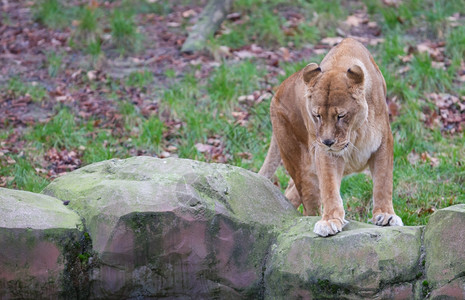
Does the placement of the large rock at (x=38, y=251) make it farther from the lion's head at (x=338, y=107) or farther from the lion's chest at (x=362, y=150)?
the lion's chest at (x=362, y=150)

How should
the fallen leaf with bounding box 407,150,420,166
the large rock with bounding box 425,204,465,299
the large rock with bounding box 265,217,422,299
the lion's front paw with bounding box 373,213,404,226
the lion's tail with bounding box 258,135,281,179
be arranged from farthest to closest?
1. the fallen leaf with bounding box 407,150,420,166
2. the lion's tail with bounding box 258,135,281,179
3. the lion's front paw with bounding box 373,213,404,226
4. the large rock with bounding box 265,217,422,299
5. the large rock with bounding box 425,204,465,299

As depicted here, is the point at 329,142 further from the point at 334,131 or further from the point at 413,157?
the point at 413,157

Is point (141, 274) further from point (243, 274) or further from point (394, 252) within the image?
point (394, 252)

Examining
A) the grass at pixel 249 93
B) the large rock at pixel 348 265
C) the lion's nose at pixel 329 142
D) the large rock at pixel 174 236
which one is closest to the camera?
the large rock at pixel 348 265

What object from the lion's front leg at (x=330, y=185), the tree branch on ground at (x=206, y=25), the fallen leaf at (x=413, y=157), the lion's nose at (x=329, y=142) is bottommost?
the fallen leaf at (x=413, y=157)

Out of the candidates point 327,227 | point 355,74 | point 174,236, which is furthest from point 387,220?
point 174,236

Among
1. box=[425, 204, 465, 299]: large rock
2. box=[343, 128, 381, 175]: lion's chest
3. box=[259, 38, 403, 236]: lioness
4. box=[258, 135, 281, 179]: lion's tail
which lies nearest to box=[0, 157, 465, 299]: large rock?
box=[425, 204, 465, 299]: large rock

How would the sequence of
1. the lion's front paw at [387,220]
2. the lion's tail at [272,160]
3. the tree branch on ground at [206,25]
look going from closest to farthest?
1. the lion's front paw at [387,220]
2. the lion's tail at [272,160]
3. the tree branch on ground at [206,25]

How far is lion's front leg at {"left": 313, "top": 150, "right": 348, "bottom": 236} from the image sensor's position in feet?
16.5

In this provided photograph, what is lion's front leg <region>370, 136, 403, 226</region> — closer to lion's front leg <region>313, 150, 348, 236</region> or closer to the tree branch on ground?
lion's front leg <region>313, 150, 348, 236</region>

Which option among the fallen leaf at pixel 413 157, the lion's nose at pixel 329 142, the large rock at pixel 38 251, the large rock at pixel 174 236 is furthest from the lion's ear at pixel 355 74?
the fallen leaf at pixel 413 157

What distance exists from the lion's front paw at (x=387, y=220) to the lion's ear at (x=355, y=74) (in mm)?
1073

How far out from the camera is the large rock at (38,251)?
4344 millimetres

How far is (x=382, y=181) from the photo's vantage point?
5453 mm
